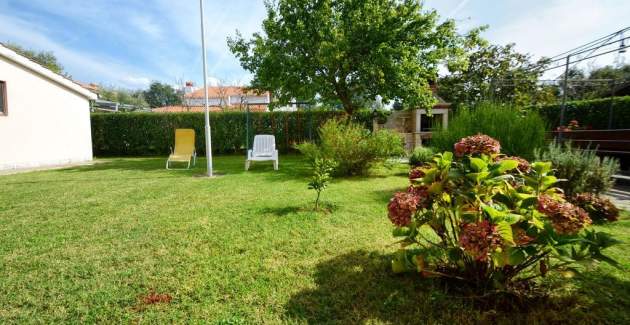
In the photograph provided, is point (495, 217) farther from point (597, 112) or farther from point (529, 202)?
point (597, 112)

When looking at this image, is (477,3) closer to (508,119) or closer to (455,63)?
(455,63)

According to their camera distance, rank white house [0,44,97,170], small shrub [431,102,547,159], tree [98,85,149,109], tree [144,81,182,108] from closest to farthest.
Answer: small shrub [431,102,547,159], white house [0,44,97,170], tree [98,85,149,109], tree [144,81,182,108]

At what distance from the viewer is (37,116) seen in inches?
388

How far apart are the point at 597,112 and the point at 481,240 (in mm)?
12803

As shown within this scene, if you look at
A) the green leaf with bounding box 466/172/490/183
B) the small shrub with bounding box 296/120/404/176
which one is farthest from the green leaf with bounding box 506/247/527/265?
the small shrub with bounding box 296/120/404/176

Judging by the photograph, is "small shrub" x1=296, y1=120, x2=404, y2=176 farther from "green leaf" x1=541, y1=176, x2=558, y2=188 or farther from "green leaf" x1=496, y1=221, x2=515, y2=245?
"green leaf" x1=496, y1=221, x2=515, y2=245

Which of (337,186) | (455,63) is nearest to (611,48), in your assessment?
(455,63)

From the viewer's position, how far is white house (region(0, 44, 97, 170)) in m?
8.98

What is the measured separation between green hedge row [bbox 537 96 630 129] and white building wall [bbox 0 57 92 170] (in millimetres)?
17984

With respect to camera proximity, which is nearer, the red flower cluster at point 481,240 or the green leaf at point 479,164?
the red flower cluster at point 481,240

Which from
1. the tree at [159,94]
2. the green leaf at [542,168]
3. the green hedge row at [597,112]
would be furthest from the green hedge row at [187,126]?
the tree at [159,94]

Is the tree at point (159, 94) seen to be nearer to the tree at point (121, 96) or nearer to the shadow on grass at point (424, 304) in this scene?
the tree at point (121, 96)

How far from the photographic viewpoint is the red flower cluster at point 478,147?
1.96 metres

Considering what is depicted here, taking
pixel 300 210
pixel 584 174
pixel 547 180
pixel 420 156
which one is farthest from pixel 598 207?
pixel 420 156
